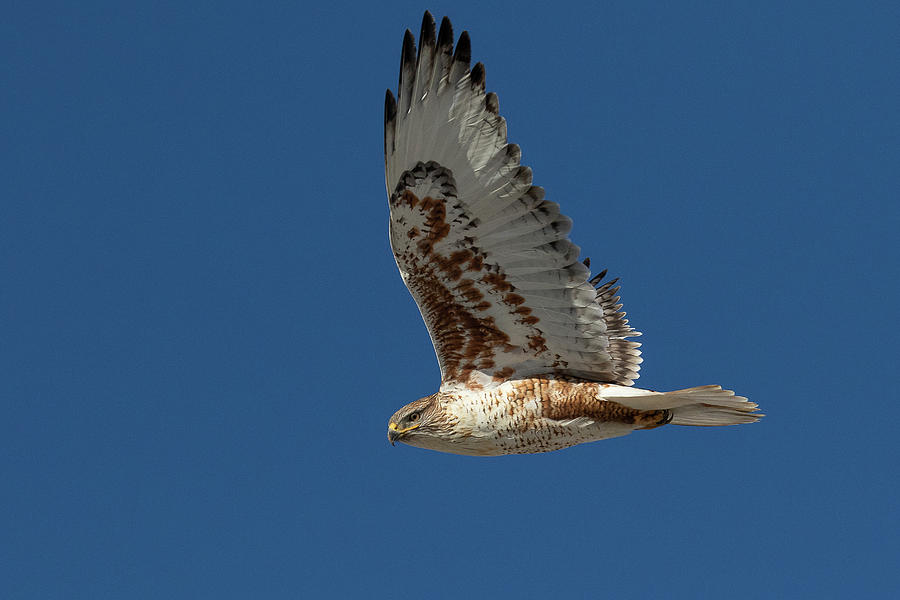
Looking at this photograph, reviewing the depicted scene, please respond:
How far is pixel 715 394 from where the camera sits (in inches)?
272

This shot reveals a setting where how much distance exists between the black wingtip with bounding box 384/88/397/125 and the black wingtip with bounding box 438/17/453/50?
17.6 inches

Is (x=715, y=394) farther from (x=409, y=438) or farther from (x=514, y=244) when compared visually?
(x=409, y=438)

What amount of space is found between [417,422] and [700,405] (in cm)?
198

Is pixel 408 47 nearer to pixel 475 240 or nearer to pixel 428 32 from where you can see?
pixel 428 32

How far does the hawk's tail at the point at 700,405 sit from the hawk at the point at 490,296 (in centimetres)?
1

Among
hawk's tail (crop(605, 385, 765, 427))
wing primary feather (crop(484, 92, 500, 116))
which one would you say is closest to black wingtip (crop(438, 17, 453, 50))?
wing primary feather (crop(484, 92, 500, 116))

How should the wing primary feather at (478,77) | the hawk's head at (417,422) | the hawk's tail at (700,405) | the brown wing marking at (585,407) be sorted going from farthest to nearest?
the hawk's head at (417,422), the brown wing marking at (585,407), the hawk's tail at (700,405), the wing primary feather at (478,77)

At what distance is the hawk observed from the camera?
6.52 meters

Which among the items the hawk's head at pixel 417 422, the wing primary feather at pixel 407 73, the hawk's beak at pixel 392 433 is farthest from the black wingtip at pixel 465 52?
the hawk's beak at pixel 392 433

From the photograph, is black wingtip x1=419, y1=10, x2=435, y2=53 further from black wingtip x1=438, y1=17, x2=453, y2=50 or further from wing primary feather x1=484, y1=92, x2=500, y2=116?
wing primary feather x1=484, y1=92, x2=500, y2=116

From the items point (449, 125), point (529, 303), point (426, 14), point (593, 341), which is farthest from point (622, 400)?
point (426, 14)

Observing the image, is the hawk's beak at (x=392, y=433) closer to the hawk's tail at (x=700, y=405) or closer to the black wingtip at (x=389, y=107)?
the hawk's tail at (x=700, y=405)

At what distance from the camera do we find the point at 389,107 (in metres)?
6.58

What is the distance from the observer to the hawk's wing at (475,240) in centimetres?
652
